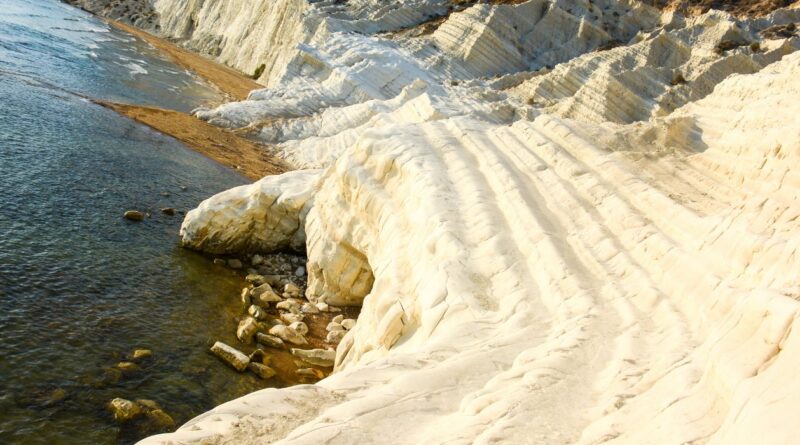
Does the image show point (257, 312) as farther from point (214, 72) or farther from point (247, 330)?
point (214, 72)

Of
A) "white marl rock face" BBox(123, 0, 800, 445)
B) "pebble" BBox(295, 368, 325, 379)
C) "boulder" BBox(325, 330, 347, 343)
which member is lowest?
"pebble" BBox(295, 368, 325, 379)

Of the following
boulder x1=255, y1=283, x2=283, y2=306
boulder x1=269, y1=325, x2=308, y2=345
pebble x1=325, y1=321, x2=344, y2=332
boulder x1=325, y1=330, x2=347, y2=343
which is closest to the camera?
boulder x1=269, y1=325, x2=308, y2=345

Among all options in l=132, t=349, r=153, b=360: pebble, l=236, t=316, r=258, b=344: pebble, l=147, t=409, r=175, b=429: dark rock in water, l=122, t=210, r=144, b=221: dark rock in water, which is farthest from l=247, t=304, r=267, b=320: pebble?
l=122, t=210, r=144, b=221: dark rock in water

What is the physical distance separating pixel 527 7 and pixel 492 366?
44003 mm

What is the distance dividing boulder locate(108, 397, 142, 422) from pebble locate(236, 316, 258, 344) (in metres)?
3.79

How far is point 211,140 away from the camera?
3272 centimetres

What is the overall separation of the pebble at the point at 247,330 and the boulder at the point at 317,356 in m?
1.13

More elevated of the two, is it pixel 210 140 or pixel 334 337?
pixel 334 337

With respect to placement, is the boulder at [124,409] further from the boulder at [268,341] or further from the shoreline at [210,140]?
the shoreline at [210,140]

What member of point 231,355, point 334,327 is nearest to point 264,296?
point 334,327

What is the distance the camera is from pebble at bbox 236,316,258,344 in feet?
50.0

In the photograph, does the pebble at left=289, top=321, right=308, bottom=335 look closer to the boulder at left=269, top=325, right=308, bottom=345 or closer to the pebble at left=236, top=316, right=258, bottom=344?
the boulder at left=269, top=325, right=308, bottom=345

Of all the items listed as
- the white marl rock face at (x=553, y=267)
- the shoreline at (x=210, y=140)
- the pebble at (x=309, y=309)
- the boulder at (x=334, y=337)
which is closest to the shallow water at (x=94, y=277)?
the shoreline at (x=210, y=140)

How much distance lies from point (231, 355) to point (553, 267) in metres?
7.73
